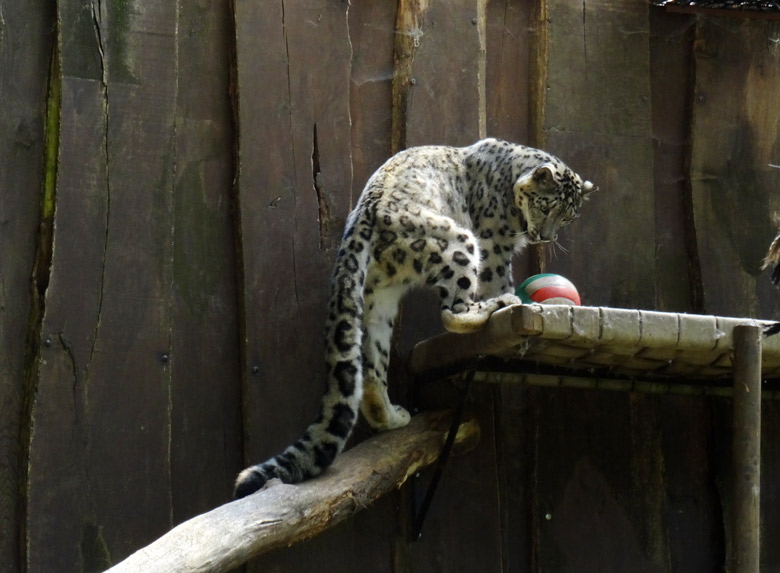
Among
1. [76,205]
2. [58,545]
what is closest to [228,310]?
[76,205]

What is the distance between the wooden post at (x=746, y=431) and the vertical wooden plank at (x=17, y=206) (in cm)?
303

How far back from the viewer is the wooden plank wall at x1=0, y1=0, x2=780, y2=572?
5.24 metres

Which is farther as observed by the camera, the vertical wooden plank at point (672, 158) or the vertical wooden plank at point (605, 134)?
the vertical wooden plank at point (672, 158)

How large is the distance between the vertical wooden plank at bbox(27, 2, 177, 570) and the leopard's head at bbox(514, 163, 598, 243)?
1763 mm

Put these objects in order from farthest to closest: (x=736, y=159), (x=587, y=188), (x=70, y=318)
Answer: (x=736, y=159) < (x=587, y=188) < (x=70, y=318)

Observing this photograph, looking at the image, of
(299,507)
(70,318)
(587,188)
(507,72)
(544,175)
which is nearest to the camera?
(299,507)

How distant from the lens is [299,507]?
15.4ft

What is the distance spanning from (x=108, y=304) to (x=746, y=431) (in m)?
2.85

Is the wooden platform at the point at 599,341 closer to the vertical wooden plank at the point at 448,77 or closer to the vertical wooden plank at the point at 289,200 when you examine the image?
the vertical wooden plank at the point at 289,200

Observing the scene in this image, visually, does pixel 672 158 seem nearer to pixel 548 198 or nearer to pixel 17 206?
pixel 548 198

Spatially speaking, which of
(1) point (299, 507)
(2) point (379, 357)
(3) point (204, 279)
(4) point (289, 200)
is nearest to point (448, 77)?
(4) point (289, 200)

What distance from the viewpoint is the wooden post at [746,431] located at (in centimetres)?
498

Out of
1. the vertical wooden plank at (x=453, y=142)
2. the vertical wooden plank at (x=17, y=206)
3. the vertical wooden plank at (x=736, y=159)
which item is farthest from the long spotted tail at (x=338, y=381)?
the vertical wooden plank at (x=736, y=159)

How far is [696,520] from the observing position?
6.24 m
